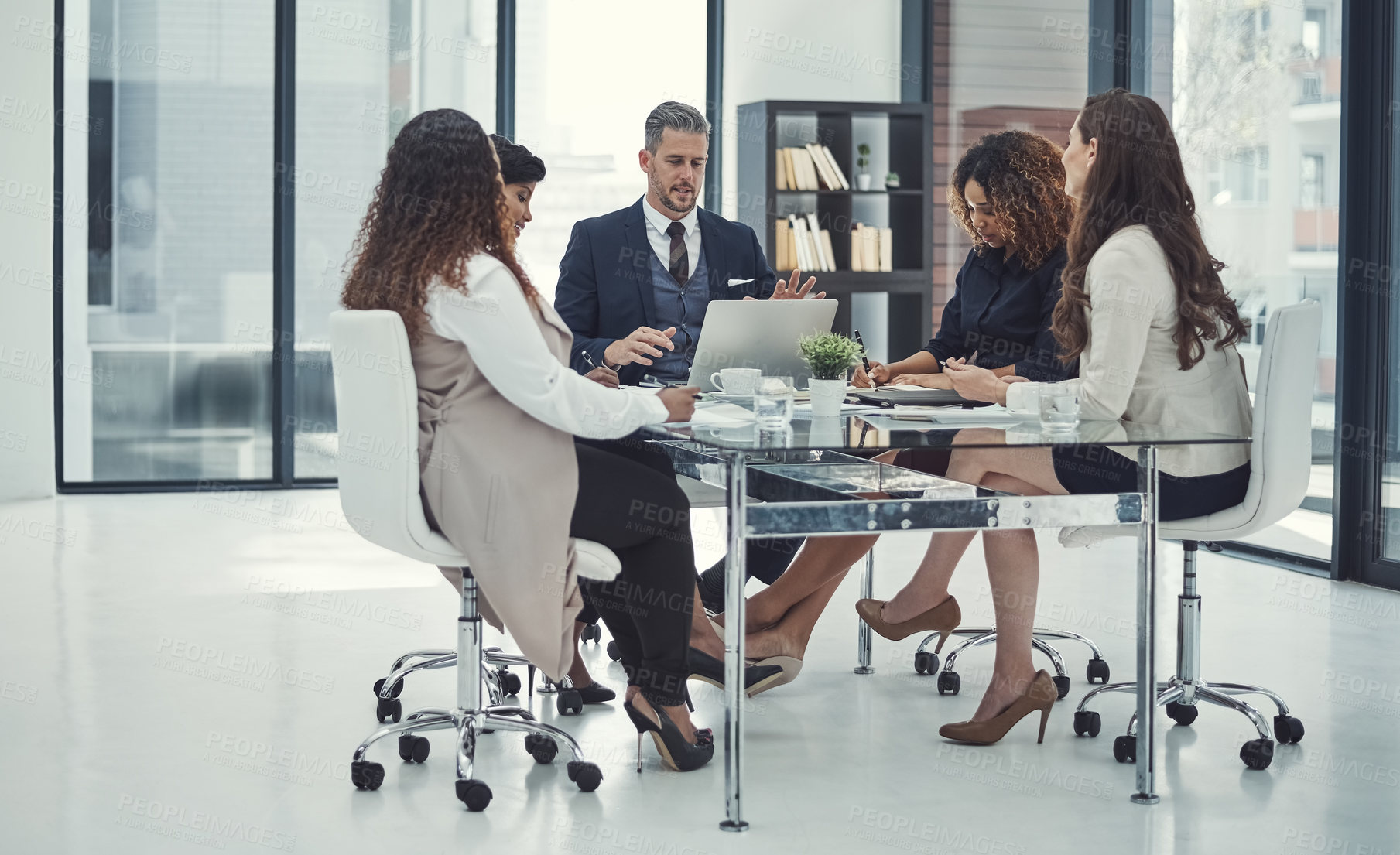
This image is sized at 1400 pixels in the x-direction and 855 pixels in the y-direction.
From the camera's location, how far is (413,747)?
2.94 m

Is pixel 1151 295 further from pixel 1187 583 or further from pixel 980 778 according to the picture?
pixel 980 778

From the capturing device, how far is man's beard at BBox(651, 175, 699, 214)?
157 inches

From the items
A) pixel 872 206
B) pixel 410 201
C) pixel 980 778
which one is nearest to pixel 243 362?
pixel 872 206

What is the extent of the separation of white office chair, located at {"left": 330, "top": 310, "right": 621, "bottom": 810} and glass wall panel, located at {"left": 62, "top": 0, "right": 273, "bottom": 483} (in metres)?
4.60

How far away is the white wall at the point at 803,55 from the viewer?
7.37 metres

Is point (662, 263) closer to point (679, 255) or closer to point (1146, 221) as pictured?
point (679, 255)

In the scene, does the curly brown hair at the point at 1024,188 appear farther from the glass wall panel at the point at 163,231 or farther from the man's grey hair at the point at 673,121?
the glass wall panel at the point at 163,231

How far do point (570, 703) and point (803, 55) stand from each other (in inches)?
192

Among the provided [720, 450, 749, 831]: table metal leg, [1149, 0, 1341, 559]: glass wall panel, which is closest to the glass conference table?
[720, 450, 749, 831]: table metal leg

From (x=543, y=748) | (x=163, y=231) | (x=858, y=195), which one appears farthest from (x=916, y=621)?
(x=163, y=231)

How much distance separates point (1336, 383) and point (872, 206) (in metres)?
2.85

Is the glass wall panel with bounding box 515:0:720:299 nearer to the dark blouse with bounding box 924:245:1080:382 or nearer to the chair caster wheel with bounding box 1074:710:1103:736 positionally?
the dark blouse with bounding box 924:245:1080:382

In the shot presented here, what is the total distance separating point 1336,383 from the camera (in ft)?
16.3

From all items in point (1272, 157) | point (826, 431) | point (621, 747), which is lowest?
point (621, 747)
